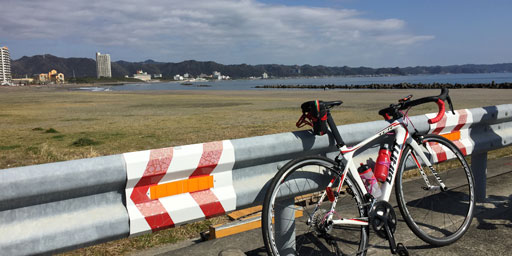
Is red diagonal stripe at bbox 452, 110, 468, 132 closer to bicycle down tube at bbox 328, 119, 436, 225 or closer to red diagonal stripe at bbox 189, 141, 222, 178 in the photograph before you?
bicycle down tube at bbox 328, 119, 436, 225

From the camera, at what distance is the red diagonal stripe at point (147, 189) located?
2.84 m

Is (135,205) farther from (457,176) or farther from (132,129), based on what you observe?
(132,129)

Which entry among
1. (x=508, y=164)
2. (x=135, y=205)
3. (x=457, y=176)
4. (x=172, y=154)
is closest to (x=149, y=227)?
(x=135, y=205)

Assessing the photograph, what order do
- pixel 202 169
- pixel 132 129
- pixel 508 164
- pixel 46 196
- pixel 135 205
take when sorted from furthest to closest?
1. pixel 132 129
2. pixel 508 164
3. pixel 202 169
4. pixel 135 205
5. pixel 46 196

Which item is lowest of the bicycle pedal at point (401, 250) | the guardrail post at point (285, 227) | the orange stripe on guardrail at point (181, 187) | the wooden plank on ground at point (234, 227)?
the wooden plank on ground at point (234, 227)

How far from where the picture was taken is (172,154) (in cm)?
291

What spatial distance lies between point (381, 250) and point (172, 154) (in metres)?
2.13

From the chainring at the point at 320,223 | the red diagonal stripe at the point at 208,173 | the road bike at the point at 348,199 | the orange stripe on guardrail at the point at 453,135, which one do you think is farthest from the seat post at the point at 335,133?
the orange stripe on guardrail at the point at 453,135

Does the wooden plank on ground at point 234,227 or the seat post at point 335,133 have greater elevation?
the seat post at point 335,133

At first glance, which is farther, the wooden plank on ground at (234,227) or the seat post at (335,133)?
the wooden plank on ground at (234,227)

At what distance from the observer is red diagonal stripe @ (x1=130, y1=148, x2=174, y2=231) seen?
9.31 ft

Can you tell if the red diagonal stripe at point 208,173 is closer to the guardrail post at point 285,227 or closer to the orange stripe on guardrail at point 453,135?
the guardrail post at point 285,227

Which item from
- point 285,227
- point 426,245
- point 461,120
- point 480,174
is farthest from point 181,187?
point 480,174

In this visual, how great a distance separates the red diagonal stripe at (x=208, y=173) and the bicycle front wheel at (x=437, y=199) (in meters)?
1.72
